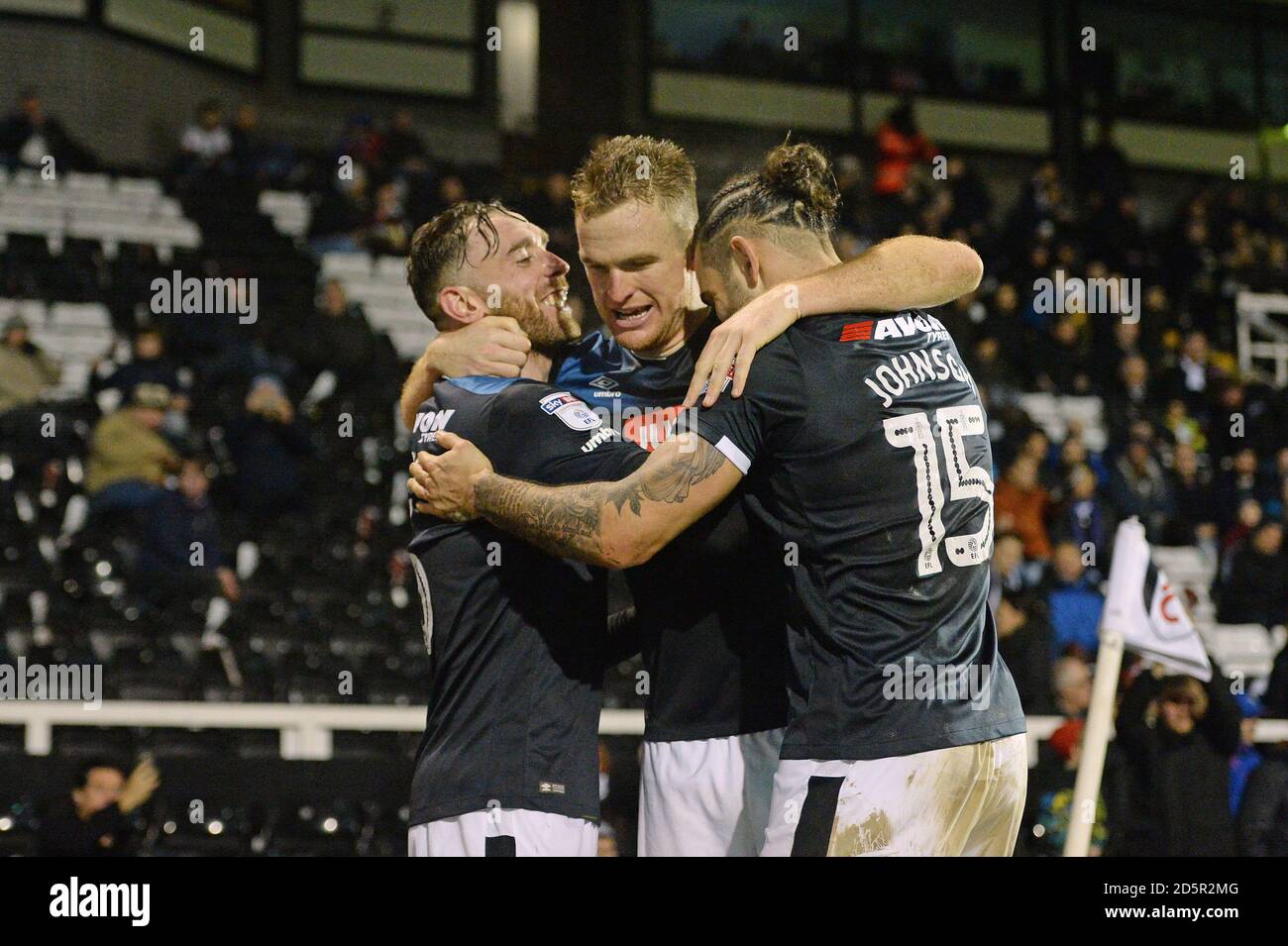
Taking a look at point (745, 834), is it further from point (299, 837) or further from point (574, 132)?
point (574, 132)

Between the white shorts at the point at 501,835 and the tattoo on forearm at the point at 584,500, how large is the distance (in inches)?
27.5

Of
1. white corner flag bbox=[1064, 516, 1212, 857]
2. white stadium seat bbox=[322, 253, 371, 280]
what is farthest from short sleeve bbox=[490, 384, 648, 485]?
white stadium seat bbox=[322, 253, 371, 280]

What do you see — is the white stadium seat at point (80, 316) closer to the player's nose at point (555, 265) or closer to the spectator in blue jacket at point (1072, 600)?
the spectator in blue jacket at point (1072, 600)

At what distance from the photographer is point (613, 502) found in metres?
4.04

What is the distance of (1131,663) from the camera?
10.5 metres

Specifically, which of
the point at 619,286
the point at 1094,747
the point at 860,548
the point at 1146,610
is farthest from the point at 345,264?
the point at 860,548

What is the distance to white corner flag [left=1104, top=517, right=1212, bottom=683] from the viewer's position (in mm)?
7750

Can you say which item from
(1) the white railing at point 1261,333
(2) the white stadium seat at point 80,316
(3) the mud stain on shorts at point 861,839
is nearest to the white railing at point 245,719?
(3) the mud stain on shorts at point 861,839

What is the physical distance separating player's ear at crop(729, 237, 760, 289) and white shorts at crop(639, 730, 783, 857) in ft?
3.98

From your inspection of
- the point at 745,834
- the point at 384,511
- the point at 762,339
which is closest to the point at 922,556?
the point at 762,339

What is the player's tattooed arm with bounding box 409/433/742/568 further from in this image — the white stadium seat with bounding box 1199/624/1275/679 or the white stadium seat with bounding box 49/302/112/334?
the white stadium seat with bounding box 49/302/112/334

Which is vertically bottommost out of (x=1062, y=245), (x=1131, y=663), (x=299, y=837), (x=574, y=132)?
(x=299, y=837)

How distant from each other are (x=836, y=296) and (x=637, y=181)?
914mm
